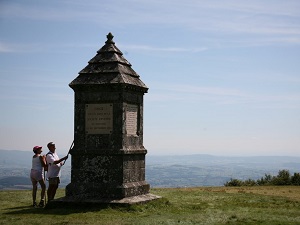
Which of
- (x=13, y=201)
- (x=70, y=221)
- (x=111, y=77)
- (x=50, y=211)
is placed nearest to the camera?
(x=70, y=221)

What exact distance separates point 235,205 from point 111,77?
20.6 feet

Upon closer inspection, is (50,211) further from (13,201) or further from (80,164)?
(13,201)

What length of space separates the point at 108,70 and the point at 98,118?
172 centimetres

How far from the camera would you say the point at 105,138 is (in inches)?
558

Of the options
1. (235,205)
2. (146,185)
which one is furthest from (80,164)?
(235,205)

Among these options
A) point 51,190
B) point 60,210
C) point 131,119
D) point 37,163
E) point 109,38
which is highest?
point 109,38

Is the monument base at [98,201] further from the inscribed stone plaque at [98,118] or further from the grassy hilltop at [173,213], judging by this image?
the inscribed stone plaque at [98,118]

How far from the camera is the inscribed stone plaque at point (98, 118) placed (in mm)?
14180

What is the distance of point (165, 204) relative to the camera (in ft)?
47.0

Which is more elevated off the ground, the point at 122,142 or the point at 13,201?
the point at 122,142

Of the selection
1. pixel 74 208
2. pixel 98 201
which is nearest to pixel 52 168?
→ pixel 74 208

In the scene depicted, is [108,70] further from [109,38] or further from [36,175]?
[36,175]

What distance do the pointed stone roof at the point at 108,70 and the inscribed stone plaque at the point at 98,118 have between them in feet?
2.72

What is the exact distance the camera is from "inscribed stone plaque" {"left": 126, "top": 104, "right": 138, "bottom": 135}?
571 inches
